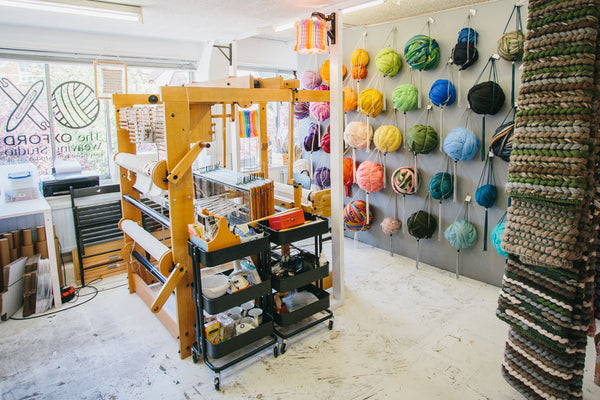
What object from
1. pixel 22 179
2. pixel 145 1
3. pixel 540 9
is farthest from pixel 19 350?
pixel 540 9

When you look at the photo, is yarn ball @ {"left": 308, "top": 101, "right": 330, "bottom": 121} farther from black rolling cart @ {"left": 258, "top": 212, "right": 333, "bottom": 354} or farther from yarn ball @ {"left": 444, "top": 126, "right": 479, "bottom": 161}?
black rolling cart @ {"left": 258, "top": 212, "right": 333, "bottom": 354}

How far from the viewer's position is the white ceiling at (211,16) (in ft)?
11.5

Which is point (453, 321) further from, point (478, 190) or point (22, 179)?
point (22, 179)

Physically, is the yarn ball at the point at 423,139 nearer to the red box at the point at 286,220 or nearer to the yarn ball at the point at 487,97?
the yarn ball at the point at 487,97

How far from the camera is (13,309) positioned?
325 cm

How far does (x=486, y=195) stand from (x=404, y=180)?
0.78m

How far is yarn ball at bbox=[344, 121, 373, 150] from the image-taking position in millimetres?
4293

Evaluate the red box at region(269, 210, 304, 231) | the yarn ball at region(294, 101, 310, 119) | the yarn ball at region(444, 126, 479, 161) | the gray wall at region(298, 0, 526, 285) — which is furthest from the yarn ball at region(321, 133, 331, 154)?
the red box at region(269, 210, 304, 231)

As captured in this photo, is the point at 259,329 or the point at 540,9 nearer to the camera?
the point at 540,9

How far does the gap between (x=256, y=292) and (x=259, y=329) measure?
259mm

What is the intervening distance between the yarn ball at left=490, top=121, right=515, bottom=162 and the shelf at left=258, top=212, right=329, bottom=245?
151 cm

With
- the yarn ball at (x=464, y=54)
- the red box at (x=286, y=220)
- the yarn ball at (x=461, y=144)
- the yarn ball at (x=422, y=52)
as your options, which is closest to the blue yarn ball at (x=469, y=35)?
the yarn ball at (x=464, y=54)

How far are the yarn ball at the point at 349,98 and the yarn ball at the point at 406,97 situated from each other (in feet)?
1.99

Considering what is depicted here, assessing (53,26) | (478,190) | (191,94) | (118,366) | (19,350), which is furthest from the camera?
(53,26)
